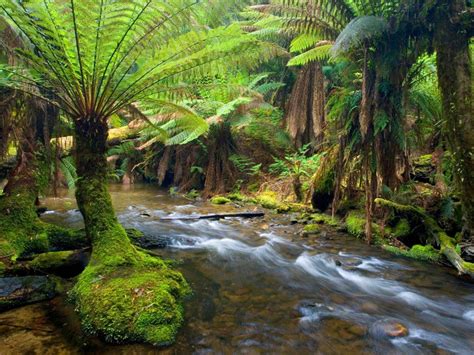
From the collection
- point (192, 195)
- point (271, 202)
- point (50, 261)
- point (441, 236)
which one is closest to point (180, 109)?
point (50, 261)

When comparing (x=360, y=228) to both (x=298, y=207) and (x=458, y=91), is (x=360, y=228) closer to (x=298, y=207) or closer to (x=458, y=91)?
(x=298, y=207)

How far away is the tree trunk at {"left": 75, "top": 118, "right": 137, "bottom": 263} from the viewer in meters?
2.99

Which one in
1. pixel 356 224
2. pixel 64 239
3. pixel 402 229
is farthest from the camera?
pixel 356 224

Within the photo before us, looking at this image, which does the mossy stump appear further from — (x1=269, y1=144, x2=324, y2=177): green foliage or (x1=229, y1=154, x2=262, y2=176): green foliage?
(x1=229, y1=154, x2=262, y2=176): green foliage

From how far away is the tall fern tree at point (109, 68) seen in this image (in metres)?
2.46

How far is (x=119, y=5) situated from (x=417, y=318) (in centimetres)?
347

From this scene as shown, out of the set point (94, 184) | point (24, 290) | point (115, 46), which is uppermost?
point (115, 46)

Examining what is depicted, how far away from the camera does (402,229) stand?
436cm

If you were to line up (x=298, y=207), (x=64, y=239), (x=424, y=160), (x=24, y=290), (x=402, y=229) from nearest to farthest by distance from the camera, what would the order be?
(x=24, y=290)
(x=64, y=239)
(x=402, y=229)
(x=424, y=160)
(x=298, y=207)

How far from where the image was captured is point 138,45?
325cm

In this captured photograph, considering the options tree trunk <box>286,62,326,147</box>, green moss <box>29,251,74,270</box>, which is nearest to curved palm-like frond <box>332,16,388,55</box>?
green moss <box>29,251,74,270</box>

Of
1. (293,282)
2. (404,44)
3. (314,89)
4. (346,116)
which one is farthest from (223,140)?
(293,282)

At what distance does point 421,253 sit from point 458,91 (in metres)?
1.82

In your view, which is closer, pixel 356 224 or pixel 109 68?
pixel 109 68
